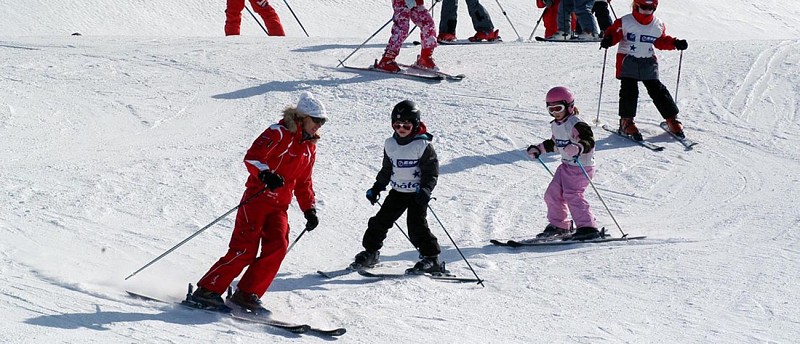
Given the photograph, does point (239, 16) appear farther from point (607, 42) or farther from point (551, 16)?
point (607, 42)

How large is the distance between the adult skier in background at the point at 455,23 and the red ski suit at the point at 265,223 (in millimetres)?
9689

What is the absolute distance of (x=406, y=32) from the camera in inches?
511

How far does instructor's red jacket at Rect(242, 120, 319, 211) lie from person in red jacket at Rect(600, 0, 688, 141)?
5.25 m

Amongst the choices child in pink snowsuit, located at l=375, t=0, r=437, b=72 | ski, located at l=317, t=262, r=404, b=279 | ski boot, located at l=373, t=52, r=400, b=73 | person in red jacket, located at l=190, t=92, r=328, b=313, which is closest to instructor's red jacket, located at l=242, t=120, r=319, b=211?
person in red jacket, located at l=190, t=92, r=328, b=313

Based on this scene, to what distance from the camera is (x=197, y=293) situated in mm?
6254

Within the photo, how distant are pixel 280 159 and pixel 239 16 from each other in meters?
10.8

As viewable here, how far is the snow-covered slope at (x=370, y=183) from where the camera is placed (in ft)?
21.0

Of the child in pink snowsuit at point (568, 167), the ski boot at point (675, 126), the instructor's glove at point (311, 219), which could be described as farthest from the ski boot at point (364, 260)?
the ski boot at point (675, 126)

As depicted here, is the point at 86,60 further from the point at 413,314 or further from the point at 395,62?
the point at 413,314

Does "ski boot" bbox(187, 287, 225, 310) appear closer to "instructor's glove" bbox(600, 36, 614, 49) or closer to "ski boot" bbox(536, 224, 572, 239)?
"ski boot" bbox(536, 224, 572, 239)

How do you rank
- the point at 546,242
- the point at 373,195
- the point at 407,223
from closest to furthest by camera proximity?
the point at 373,195 < the point at 407,223 < the point at 546,242

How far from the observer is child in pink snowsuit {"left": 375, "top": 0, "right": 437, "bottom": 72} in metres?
12.6

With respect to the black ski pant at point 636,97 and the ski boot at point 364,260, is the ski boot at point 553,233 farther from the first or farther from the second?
the black ski pant at point 636,97

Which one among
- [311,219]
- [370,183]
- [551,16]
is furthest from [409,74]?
[311,219]
